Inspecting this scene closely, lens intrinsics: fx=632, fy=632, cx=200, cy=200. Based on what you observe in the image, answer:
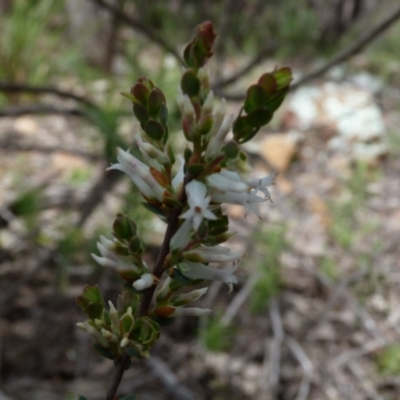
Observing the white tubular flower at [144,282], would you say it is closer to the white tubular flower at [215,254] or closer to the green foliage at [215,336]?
the white tubular flower at [215,254]

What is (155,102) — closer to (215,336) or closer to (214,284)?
(215,336)

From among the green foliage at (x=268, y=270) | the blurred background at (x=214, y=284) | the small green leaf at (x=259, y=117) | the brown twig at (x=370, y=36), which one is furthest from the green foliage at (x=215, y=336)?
the small green leaf at (x=259, y=117)

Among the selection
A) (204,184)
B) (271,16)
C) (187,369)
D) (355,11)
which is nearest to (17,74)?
(187,369)

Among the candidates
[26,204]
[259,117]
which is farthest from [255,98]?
[26,204]

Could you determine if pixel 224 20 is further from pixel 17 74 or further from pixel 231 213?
pixel 17 74

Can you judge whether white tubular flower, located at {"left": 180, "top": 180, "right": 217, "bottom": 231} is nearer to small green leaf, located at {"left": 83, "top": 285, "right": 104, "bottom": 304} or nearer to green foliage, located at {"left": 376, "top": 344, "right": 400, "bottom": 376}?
small green leaf, located at {"left": 83, "top": 285, "right": 104, "bottom": 304}

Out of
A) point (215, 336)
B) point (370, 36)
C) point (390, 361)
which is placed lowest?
point (215, 336)
